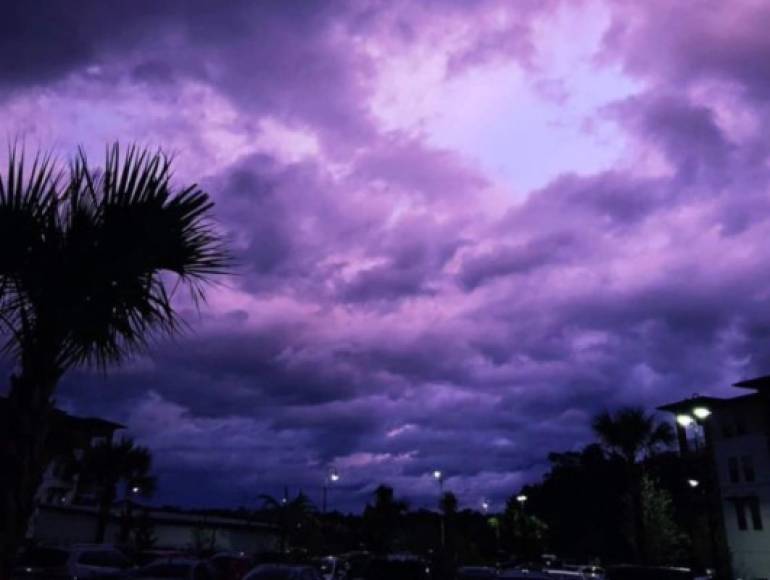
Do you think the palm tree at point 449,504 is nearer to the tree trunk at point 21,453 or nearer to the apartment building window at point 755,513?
the apartment building window at point 755,513

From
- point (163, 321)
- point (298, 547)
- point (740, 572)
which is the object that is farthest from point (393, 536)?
point (163, 321)

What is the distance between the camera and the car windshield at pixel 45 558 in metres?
22.4

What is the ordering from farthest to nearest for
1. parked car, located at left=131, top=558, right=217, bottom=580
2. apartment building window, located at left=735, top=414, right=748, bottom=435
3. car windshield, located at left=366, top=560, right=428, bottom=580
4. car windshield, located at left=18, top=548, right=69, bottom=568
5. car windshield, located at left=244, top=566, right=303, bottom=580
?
1. apartment building window, located at left=735, top=414, right=748, bottom=435
2. car windshield, located at left=18, top=548, right=69, bottom=568
3. parked car, located at left=131, top=558, right=217, bottom=580
4. car windshield, located at left=366, top=560, right=428, bottom=580
5. car windshield, located at left=244, top=566, right=303, bottom=580

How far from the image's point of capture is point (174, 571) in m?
19.3

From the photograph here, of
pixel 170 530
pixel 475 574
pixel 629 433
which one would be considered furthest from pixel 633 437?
pixel 170 530

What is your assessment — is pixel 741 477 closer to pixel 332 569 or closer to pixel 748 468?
pixel 748 468

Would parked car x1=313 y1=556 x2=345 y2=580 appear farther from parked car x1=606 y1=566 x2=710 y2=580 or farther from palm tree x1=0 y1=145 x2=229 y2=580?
palm tree x1=0 y1=145 x2=229 y2=580

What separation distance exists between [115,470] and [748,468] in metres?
41.4

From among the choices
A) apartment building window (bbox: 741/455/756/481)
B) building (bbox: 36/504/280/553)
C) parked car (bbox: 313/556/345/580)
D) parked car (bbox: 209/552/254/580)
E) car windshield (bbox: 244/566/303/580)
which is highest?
apartment building window (bbox: 741/455/756/481)

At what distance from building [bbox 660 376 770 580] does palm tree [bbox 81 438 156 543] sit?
110 feet

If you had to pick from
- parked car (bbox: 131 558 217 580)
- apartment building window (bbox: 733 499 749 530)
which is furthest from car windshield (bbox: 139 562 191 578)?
apartment building window (bbox: 733 499 749 530)

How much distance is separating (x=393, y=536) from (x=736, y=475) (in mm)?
31291

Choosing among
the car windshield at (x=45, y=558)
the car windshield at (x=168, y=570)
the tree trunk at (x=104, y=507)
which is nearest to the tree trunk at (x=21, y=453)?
the car windshield at (x=168, y=570)

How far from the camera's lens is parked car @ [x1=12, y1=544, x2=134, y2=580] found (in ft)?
68.4
